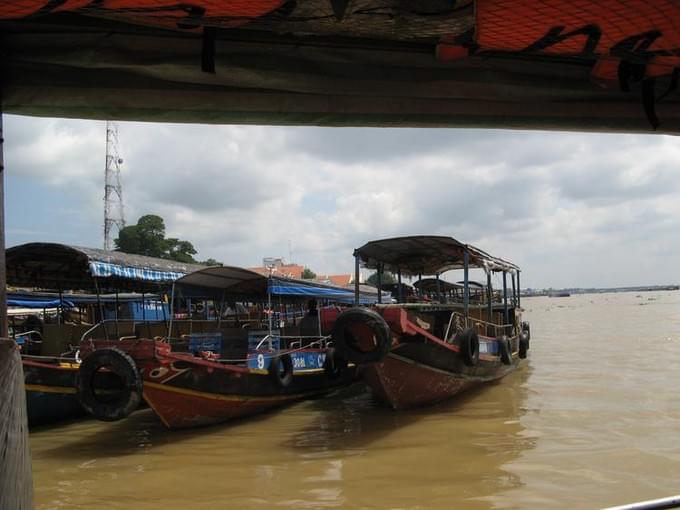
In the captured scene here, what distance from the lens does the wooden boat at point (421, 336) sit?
7082mm

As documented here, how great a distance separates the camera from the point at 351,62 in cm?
182

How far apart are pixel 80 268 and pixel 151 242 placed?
2820cm

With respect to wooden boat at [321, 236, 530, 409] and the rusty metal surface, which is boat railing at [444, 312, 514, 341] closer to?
wooden boat at [321, 236, 530, 409]

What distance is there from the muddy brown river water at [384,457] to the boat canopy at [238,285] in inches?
71.7

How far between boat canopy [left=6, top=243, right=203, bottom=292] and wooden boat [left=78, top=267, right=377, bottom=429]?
2.21ft

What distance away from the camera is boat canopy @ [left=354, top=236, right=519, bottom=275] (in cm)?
912

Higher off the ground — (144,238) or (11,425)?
(144,238)

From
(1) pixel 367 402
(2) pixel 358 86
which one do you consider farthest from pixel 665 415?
(2) pixel 358 86

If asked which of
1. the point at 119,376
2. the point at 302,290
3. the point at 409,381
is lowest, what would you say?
the point at 409,381

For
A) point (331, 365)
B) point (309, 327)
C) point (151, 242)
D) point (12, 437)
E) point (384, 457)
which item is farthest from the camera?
point (151, 242)

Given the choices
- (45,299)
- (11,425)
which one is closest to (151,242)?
(45,299)

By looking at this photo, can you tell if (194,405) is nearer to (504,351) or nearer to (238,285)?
(238,285)

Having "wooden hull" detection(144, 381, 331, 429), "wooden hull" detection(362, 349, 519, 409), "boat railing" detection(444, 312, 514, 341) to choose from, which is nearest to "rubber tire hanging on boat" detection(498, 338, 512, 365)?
"boat railing" detection(444, 312, 514, 341)

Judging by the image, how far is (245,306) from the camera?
45.0 feet
